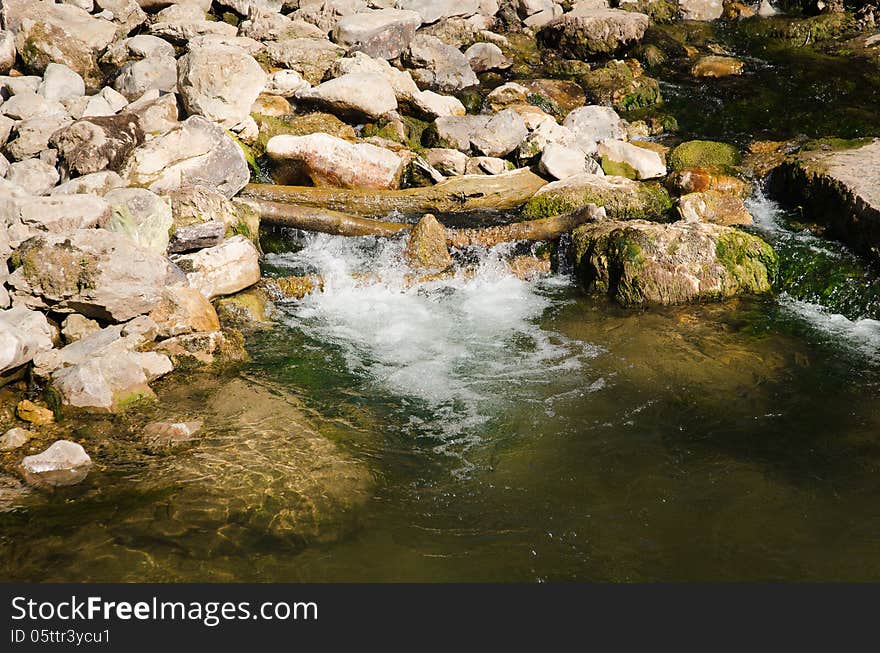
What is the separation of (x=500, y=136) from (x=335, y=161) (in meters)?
2.88

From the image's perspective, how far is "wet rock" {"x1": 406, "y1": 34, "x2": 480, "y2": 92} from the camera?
50.9ft

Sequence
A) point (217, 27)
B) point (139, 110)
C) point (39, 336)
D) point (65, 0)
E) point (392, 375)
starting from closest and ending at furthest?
point (39, 336)
point (392, 375)
point (139, 110)
point (217, 27)
point (65, 0)

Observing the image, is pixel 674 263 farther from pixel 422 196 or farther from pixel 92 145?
pixel 92 145

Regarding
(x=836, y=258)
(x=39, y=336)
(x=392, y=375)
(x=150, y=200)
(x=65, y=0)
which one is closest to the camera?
(x=39, y=336)

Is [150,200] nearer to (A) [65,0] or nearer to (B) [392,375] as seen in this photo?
(B) [392,375]

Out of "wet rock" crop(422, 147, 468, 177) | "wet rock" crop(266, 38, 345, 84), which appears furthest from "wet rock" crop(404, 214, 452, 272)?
"wet rock" crop(266, 38, 345, 84)

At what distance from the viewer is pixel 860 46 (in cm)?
1716

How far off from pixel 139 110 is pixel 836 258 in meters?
9.80

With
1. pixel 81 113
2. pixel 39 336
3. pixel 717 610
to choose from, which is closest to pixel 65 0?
pixel 81 113

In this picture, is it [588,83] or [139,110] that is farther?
[588,83]

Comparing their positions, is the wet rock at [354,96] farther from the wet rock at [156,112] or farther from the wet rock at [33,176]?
the wet rock at [33,176]

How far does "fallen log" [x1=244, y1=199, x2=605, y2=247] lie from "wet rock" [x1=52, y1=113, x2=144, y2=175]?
165 cm

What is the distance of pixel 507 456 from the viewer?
17.6 ft

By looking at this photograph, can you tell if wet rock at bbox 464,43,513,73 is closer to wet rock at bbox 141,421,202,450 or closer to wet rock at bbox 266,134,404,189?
wet rock at bbox 266,134,404,189
